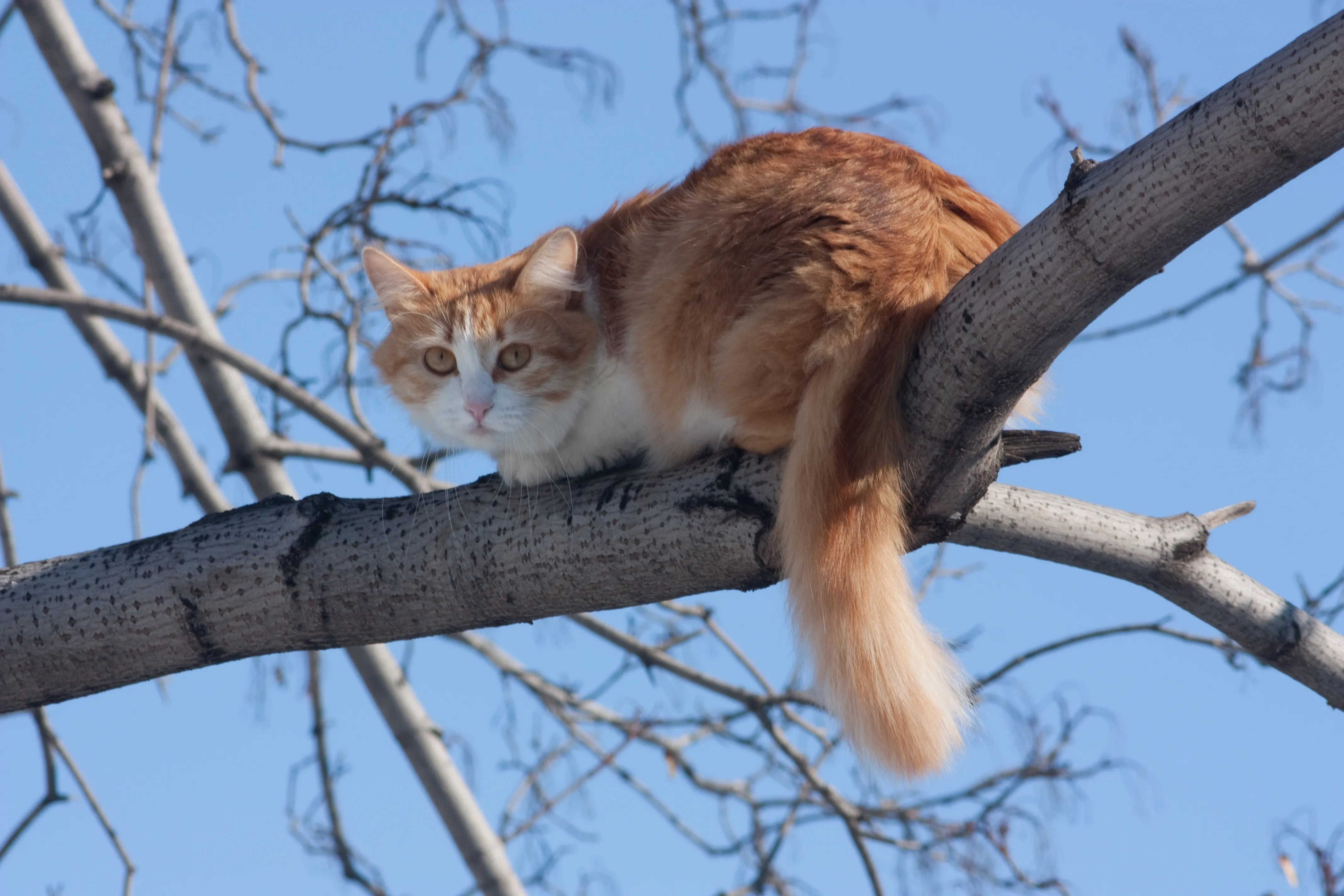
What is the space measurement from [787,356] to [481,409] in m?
0.71

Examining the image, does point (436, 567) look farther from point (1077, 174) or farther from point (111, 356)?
point (111, 356)

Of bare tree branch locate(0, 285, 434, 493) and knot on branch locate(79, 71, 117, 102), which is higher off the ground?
knot on branch locate(79, 71, 117, 102)

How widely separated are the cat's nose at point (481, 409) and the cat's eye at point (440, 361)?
0.14 metres

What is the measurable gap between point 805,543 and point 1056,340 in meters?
0.45

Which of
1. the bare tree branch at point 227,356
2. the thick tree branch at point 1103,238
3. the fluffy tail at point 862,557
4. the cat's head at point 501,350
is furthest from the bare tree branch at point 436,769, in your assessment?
the thick tree branch at point 1103,238

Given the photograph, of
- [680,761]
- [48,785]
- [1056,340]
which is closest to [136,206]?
[48,785]

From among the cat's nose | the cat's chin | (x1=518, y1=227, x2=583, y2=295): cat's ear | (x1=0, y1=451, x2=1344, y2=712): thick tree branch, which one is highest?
(x1=518, y1=227, x2=583, y2=295): cat's ear

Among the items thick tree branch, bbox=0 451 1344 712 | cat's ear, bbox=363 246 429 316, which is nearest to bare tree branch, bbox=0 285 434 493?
cat's ear, bbox=363 246 429 316

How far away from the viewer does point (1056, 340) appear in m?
1.48

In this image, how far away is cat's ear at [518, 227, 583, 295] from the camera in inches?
88.2

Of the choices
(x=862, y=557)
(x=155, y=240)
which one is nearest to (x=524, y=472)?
(x=862, y=557)

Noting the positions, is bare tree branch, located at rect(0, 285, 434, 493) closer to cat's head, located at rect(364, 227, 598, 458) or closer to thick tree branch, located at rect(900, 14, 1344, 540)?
cat's head, located at rect(364, 227, 598, 458)

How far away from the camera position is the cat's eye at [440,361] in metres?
2.29

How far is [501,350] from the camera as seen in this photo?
88.5 inches
